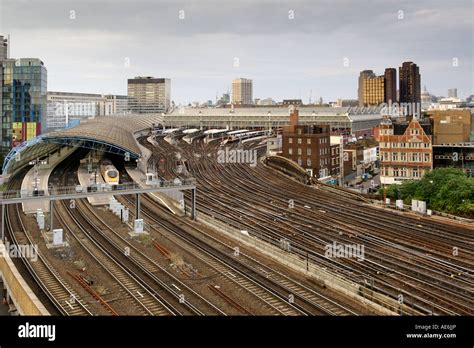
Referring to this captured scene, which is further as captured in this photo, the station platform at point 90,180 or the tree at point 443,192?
the station platform at point 90,180

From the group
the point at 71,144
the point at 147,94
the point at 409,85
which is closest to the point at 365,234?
the point at 71,144

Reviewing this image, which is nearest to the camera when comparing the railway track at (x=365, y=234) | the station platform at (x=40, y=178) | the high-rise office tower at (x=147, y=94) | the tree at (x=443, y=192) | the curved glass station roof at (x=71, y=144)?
the railway track at (x=365, y=234)

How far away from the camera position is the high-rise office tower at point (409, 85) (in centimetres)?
10756

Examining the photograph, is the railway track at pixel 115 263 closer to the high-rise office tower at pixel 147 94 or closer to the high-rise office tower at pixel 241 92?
the high-rise office tower at pixel 147 94

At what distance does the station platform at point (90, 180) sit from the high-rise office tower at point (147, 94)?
A: 116504mm

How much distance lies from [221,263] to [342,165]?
2957 cm

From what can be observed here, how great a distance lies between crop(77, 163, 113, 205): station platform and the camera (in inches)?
977

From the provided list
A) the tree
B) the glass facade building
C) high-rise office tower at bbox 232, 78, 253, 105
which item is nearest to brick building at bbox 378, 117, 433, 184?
the tree

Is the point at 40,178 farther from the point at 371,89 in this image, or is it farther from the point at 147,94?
the point at 147,94

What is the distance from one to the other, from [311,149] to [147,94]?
403 ft

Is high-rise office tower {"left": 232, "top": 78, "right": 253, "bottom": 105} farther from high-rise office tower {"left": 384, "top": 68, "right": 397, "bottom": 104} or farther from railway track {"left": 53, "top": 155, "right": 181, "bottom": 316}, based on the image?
railway track {"left": 53, "top": 155, "right": 181, "bottom": 316}

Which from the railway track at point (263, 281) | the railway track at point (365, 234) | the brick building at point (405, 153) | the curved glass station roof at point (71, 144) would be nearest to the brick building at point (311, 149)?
the railway track at point (365, 234)

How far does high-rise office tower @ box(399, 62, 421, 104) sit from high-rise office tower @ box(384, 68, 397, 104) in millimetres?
2838
